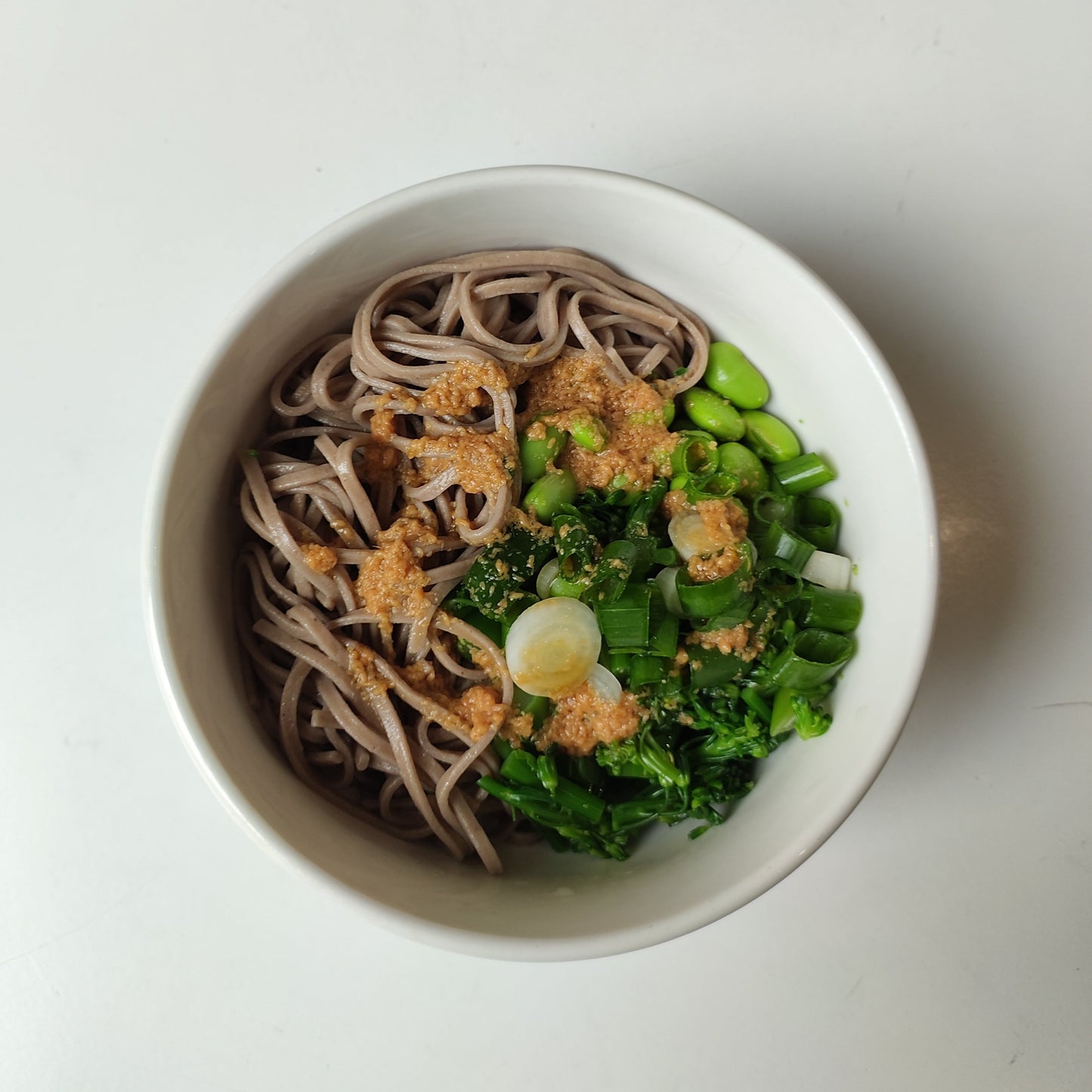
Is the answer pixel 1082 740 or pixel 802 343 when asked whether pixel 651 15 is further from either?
pixel 1082 740

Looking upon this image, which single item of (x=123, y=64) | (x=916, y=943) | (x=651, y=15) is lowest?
(x=916, y=943)

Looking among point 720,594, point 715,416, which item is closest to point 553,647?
point 720,594

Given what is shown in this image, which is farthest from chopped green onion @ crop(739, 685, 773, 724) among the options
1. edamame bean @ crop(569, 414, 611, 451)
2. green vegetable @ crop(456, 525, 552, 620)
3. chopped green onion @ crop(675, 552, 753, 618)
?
edamame bean @ crop(569, 414, 611, 451)

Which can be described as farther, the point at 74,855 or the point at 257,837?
the point at 74,855

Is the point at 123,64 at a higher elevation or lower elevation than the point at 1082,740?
higher

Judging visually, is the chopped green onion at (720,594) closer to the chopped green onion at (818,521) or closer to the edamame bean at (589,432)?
the chopped green onion at (818,521)

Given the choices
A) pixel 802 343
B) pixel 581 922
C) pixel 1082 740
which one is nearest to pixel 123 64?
pixel 802 343

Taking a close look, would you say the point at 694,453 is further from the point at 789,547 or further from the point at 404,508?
the point at 404,508
